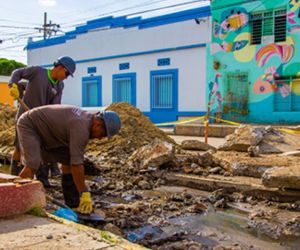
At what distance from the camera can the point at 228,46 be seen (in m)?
18.4

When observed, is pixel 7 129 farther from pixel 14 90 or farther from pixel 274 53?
pixel 274 53

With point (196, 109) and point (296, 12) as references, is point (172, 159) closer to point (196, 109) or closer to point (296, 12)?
point (296, 12)

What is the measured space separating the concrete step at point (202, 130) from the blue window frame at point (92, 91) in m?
8.71

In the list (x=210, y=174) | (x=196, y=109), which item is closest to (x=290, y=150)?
(x=210, y=174)

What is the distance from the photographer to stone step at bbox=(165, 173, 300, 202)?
18.8ft

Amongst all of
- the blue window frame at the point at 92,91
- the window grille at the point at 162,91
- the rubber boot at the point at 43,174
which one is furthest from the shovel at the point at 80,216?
the blue window frame at the point at 92,91

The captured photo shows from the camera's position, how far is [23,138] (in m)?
4.32

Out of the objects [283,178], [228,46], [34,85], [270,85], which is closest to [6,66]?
[228,46]

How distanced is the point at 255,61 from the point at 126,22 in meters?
8.12

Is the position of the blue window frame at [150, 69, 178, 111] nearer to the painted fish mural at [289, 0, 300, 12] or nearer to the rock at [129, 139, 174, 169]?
the painted fish mural at [289, 0, 300, 12]

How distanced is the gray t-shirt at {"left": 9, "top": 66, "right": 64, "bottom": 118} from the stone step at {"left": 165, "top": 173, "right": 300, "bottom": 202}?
7.89 feet

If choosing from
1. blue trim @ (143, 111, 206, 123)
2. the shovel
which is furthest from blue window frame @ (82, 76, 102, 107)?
the shovel

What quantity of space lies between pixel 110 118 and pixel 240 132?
5.34 meters

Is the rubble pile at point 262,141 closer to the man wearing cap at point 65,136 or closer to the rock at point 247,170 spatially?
the rock at point 247,170
